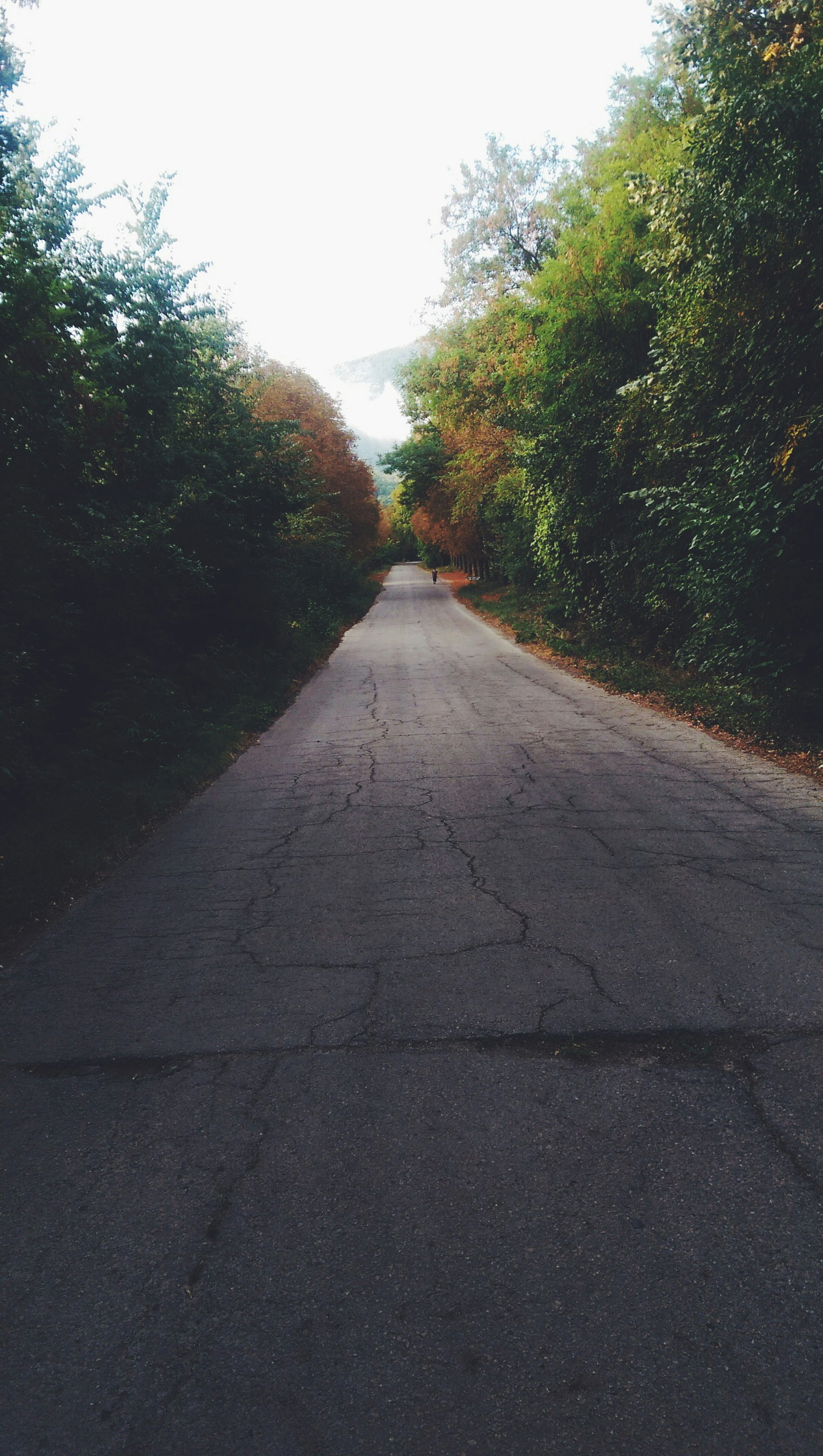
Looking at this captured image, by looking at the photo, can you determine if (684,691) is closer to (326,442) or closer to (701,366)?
(701,366)

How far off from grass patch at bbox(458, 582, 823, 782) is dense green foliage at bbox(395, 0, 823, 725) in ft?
0.71

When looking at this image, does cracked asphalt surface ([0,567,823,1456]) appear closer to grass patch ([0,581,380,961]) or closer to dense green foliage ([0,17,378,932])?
grass patch ([0,581,380,961])

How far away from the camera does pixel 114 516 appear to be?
8.84m

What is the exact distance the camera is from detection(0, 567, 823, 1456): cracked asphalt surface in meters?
1.85

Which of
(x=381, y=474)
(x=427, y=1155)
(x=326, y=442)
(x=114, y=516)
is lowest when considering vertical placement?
(x=427, y=1155)

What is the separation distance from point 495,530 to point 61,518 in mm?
20392

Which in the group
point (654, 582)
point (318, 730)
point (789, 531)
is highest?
point (789, 531)

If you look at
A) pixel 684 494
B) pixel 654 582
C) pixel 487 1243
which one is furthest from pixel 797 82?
pixel 487 1243

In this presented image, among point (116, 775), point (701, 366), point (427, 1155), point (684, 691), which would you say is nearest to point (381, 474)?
point (684, 691)

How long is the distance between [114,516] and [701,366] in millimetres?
7275

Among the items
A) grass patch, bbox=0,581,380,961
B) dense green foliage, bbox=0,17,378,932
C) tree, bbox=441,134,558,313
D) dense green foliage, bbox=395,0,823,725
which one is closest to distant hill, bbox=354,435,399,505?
tree, bbox=441,134,558,313

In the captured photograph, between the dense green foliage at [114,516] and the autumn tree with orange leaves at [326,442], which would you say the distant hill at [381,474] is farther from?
the dense green foliage at [114,516]

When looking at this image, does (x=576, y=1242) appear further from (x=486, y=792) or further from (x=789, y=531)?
(x=789, y=531)

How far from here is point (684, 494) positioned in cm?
924
